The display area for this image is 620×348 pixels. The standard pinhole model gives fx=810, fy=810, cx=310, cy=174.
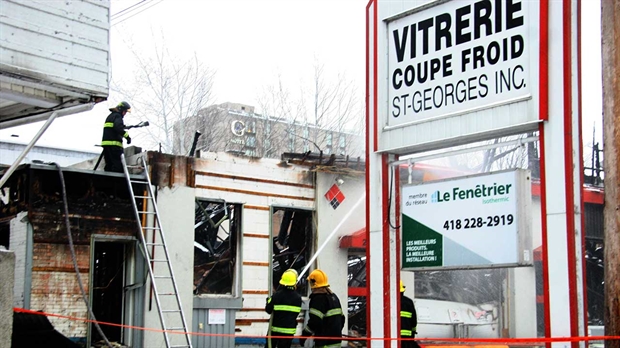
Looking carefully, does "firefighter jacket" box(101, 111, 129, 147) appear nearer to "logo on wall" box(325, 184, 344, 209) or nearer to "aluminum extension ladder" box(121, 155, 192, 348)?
"aluminum extension ladder" box(121, 155, 192, 348)

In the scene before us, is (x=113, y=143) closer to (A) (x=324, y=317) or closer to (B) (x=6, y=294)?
(A) (x=324, y=317)

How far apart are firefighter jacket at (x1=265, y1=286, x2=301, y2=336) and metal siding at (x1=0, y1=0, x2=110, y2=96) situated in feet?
12.2

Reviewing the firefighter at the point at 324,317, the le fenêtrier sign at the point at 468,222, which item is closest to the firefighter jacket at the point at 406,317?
the firefighter at the point at 324,317

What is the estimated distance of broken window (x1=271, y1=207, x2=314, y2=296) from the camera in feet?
53.9

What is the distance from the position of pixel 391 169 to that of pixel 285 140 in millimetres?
35341

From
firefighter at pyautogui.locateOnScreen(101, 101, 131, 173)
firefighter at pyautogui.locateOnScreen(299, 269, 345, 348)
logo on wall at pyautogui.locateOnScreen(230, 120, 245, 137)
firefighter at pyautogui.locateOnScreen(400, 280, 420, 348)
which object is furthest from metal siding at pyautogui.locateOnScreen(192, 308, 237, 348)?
logo on wall at pyautogui.locateOnScreen(230, 120, 245, 137)

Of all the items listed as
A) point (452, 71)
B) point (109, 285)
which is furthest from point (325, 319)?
point (109, 285)

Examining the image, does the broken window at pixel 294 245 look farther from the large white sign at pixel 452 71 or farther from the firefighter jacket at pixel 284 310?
the large white sign at pixel 452 71

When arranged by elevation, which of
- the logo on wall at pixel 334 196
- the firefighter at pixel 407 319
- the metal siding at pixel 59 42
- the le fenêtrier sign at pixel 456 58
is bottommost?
the firefighter at pixel 407 319

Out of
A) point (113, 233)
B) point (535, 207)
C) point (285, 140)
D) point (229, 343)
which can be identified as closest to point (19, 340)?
point (113, 233)

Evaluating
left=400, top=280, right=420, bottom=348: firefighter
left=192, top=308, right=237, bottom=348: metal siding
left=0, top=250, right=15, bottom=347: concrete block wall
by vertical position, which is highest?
left=0, top=250, right=15, bottom=347: concrete block wall

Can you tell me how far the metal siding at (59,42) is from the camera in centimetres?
1016

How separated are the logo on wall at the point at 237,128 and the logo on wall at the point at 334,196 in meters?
29.2

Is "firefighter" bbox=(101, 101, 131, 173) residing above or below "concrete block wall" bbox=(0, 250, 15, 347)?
above
